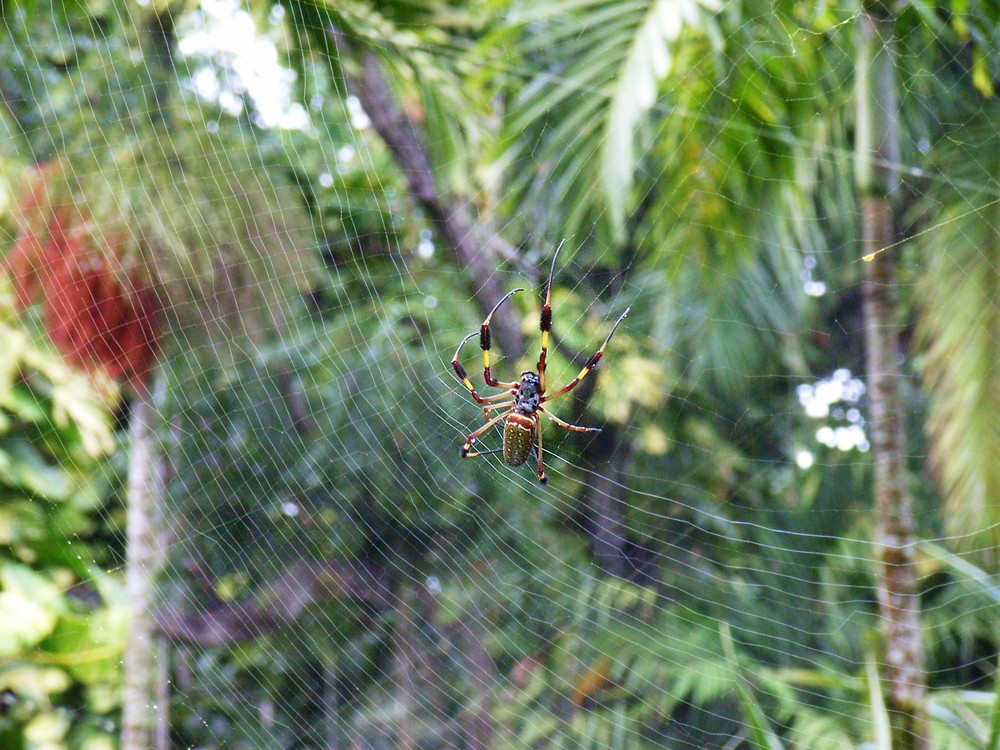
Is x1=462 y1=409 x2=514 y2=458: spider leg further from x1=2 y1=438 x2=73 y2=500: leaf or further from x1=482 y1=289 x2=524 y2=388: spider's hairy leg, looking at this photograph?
x1=2 y1=438 x2=73 y2=500: leaf

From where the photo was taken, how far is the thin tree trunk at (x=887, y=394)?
2.06 m

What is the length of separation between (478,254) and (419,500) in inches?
55.4

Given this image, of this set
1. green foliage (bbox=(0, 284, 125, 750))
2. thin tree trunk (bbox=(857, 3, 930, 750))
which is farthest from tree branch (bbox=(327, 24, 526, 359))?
green foliage (bbox=(0, 284, 125, 750))

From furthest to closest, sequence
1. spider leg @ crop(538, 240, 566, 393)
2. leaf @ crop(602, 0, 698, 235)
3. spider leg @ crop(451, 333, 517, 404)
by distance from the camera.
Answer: spider leg @ crop(451, 333, 517, 404), leaf @ crop(602, 0, 698, 235), spider leg @ crop(538, 240, 566, 393)

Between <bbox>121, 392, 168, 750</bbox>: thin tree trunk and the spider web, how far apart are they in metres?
0.10

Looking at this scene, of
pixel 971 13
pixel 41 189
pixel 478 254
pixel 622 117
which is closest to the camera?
pixel 971 13

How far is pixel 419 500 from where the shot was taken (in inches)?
173

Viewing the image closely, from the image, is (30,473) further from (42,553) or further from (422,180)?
→ (422,180)

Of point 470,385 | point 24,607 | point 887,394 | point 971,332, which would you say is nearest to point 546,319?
point 470,385

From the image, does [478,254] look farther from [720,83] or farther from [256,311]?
[720,83]

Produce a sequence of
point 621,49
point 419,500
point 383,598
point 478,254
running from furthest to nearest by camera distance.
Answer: point 383,598 → point 419,500 → point 478,254 → point 621,49

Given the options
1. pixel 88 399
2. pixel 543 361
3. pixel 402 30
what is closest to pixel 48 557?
pixel 88 399

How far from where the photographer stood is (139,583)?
273cm

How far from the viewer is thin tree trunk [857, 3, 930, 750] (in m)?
2.06
